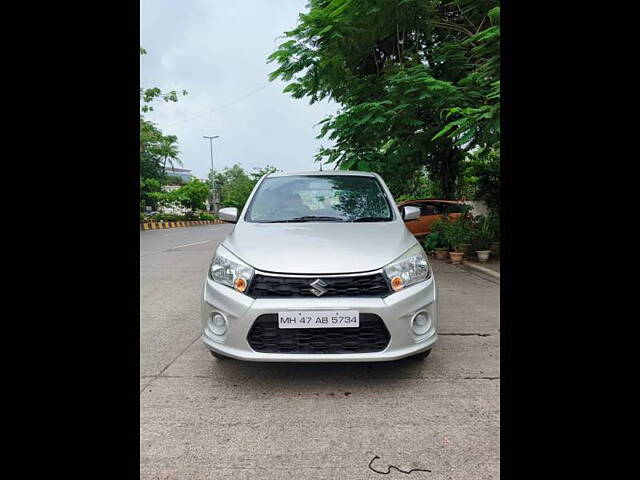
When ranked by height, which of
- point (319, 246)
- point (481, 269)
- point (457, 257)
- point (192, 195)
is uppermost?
point (192, 195)

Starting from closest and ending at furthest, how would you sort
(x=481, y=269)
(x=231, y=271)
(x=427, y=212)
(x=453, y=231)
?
(x=231, y=271) < (x=481, y=269) < (x=453, y=231) < (x=427, y=212)

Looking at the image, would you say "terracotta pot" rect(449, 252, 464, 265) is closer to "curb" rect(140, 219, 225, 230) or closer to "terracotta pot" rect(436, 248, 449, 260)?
"terracotta pot" rect(436, 248, 449, 260)

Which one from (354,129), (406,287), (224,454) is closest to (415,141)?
(354,129)

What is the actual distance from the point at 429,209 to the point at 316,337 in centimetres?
930

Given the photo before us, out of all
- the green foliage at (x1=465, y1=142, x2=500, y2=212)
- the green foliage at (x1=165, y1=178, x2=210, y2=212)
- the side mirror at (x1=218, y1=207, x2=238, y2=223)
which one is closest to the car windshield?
the side mirror at (x1=218, y1=207, x2=238, y2=223)

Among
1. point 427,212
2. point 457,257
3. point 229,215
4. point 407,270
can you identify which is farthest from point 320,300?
point 427,212

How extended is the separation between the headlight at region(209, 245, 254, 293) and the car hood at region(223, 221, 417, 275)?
0.05 metres

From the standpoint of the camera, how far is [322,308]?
258 centimetres

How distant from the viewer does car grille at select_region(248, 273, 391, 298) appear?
2.66 metres

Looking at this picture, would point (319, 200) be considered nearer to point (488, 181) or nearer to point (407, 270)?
point (407, 270)

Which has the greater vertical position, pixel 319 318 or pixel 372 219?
pixel 372 219

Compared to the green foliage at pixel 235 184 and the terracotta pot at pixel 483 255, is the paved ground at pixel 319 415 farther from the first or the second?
the green foliage at pixel 235 184

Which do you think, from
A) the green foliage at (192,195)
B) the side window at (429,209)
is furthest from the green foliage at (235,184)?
the side window at (429,209)
